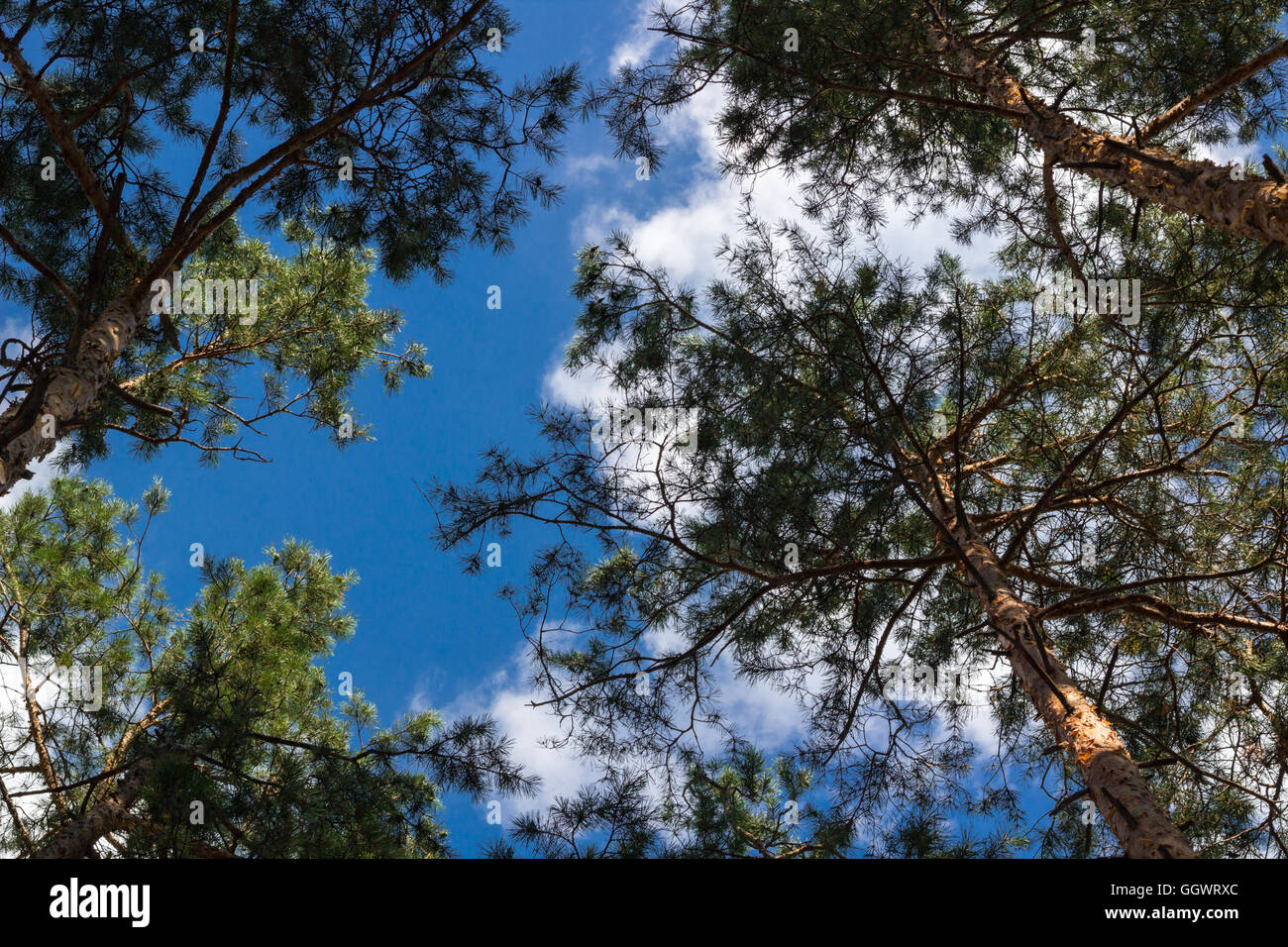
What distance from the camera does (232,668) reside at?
5.63m

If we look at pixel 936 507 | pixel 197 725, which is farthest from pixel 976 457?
pixel 197 725

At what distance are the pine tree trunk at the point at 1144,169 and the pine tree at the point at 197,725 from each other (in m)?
4.17

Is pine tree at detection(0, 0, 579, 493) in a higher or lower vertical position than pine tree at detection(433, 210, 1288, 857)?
higher

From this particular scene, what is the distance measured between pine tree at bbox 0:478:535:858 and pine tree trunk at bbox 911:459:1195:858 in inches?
104

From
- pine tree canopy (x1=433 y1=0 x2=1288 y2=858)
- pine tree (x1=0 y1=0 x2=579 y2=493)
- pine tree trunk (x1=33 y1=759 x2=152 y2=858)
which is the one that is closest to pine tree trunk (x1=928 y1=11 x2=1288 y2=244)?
pine tree canopy (x1=433 y1=0 x2=1288 y2=858)

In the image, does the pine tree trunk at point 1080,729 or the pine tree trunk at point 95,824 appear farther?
the pine tree trunk at point 95,824

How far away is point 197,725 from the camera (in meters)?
3.76

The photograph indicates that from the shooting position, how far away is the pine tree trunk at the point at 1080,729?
267cm

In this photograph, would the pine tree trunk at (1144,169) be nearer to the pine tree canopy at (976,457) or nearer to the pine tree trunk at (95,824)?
the pine tree canopy at (976,457)

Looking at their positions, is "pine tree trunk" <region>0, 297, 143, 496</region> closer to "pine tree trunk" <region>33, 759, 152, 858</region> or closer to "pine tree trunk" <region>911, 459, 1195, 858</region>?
"pine tree trunk" <region>33, 759, 152, 858</region>

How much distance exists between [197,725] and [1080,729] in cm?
382

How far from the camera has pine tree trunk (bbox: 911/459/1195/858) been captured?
267 centimetres

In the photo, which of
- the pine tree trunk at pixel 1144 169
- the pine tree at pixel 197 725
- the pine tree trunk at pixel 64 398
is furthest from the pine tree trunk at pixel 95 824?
the pine tree trunk at pixel 1144 169
